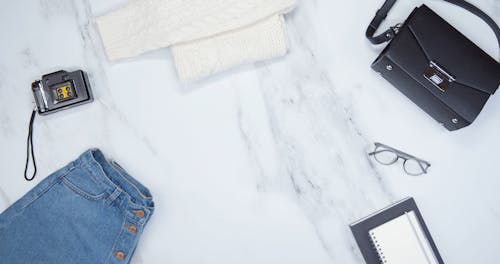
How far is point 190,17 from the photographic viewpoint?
30.5 inches

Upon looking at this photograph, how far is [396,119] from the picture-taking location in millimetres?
801

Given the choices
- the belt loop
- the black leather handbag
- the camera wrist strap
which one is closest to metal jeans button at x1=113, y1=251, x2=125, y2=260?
the belt loop

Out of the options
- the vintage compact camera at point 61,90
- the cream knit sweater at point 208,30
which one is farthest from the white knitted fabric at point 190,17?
the vintage compact camera at point 61,90

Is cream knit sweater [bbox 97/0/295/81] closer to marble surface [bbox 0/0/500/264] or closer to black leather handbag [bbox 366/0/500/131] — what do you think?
marble surface [bbox 0/0/500/264]

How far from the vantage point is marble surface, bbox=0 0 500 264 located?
2.62ft

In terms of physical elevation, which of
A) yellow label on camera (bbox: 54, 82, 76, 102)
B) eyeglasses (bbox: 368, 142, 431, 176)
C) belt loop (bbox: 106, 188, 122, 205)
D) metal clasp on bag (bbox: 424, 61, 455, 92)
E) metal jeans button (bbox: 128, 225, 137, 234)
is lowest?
eyeglasses (bbox: 368, 142, 431, 176)

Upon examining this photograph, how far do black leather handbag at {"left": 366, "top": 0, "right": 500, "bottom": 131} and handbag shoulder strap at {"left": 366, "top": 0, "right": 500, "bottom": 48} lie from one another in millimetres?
30

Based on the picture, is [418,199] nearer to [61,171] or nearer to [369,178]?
[369,178]

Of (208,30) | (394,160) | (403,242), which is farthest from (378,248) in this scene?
(208,30)

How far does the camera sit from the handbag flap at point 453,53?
73 cm

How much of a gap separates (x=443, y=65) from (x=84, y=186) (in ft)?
2.26

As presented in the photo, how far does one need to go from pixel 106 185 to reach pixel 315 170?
40 centimetres

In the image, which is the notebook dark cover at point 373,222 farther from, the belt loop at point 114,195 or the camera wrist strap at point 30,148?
the camera wrist strap at point 30,148

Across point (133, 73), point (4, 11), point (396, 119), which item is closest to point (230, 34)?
point (133, 73)
